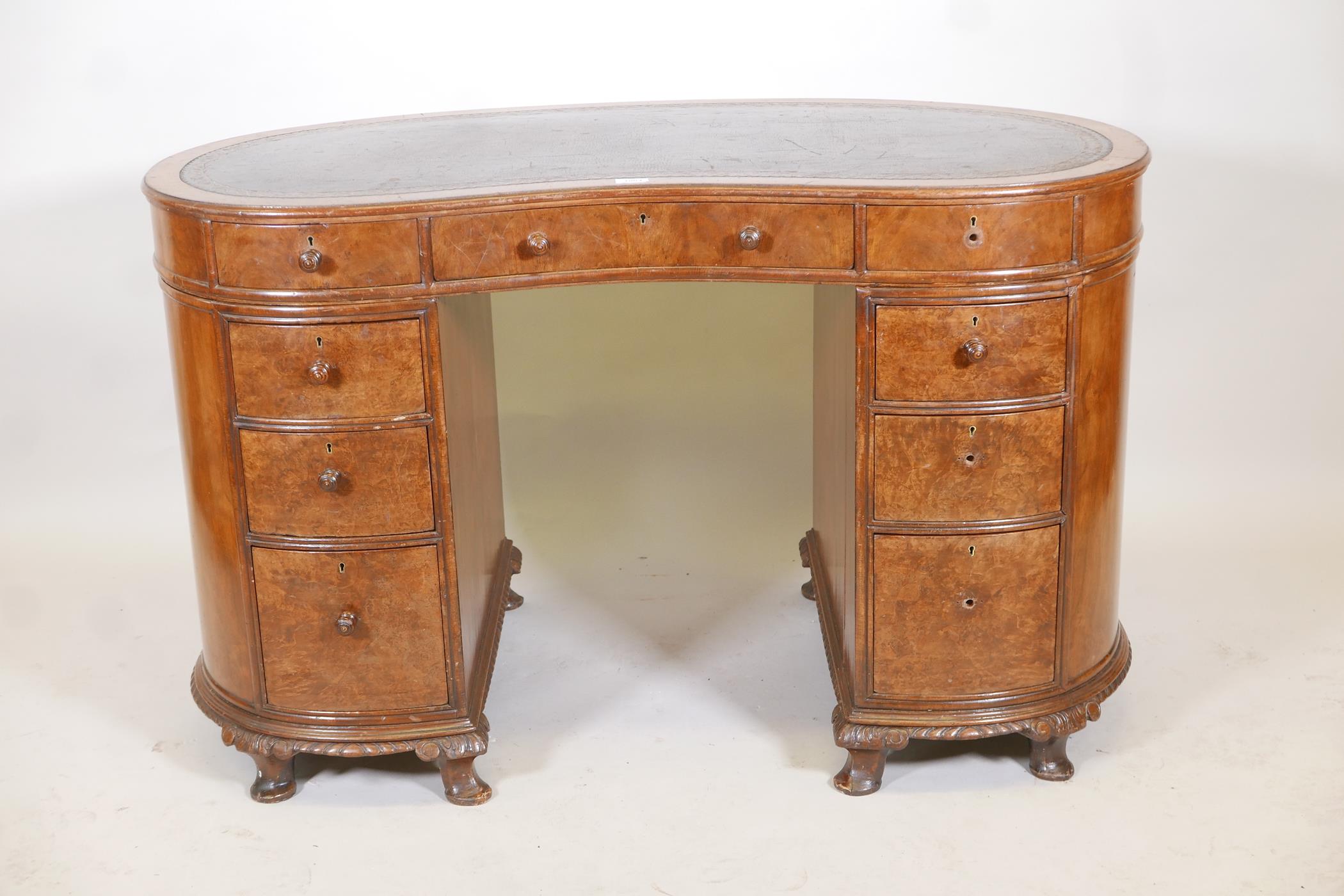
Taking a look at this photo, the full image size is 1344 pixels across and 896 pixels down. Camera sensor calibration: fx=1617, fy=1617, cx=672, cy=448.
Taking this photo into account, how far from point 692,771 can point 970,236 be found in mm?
1139

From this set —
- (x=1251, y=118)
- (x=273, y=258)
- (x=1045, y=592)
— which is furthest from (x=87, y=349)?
(x=1251, y=118)

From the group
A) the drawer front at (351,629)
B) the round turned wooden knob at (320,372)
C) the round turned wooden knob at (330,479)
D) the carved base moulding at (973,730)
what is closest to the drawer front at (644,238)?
the round turned wooden knob at (320,372)

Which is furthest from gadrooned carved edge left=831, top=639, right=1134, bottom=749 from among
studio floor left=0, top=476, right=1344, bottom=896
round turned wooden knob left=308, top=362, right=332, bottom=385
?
round turned wooden knob left=308, top=362, right=332, bottom=385

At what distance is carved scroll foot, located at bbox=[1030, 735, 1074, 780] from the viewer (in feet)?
9.84

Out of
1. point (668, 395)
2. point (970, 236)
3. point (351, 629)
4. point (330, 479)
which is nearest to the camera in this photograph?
point (970, 236)

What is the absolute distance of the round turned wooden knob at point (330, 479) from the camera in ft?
9.16

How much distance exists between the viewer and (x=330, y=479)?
279cm

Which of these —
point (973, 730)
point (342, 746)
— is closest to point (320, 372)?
point (342, 746)

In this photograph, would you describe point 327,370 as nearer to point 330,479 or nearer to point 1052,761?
point 330,479

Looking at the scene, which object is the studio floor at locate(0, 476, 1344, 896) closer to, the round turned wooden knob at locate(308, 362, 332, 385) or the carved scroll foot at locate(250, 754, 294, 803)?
the carved scroll foot at locate(250, 754, 294, 803)

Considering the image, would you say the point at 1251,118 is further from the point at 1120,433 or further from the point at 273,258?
the point at 273,258

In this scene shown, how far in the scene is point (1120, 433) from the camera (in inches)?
116

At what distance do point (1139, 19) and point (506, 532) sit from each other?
2.02 metres

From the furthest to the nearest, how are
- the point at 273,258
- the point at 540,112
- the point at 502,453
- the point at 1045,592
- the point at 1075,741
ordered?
the point at 502,453, the point at 540,112, the point at 1075,741, the point at 1045,592, the point at 273,258
